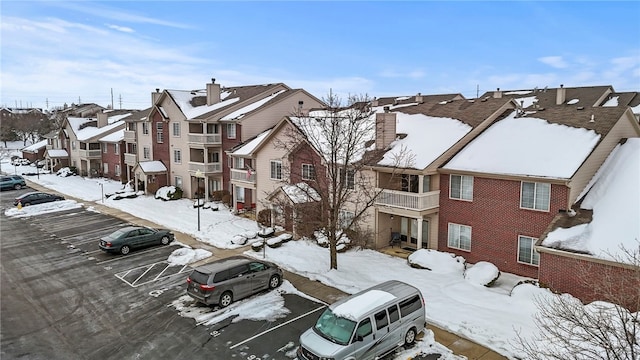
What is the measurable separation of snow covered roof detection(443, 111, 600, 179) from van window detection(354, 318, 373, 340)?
1252 cm

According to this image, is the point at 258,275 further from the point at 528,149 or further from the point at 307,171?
the point at 528,149

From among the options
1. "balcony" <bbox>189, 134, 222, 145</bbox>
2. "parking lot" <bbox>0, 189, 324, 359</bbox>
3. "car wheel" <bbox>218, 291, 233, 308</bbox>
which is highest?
"balcony" <bbox>189, 134, 222, 145</bbox>

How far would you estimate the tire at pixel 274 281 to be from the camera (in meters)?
20.2

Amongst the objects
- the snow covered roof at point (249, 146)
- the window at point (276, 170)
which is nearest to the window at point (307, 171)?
the window at point (276, 170)

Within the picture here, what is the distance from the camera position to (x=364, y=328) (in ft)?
44.4

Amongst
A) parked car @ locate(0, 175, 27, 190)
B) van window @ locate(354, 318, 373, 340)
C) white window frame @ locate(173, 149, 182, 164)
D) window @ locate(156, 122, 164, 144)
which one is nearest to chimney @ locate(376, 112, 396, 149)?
van window @ locate(354, 318, 373, 340)

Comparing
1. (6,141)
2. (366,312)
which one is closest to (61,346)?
(366,312)

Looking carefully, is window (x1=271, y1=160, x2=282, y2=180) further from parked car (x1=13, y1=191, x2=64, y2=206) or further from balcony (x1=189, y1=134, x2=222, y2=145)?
parked car (x1=13, y1=191, x2=64, y2=206)

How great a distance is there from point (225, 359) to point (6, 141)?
115 meters

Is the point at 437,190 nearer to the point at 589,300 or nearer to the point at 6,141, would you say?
the point at 589,300

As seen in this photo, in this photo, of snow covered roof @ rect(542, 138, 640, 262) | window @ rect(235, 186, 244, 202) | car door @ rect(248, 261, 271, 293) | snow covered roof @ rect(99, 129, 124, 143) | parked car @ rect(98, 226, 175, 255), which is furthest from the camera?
snow covered roof @ rect(99, 129, 124, 143)

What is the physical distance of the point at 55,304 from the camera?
62.0 feet

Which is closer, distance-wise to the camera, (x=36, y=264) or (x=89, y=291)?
(x=89, y=291)

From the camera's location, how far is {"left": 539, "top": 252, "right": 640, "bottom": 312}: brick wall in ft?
55.3
